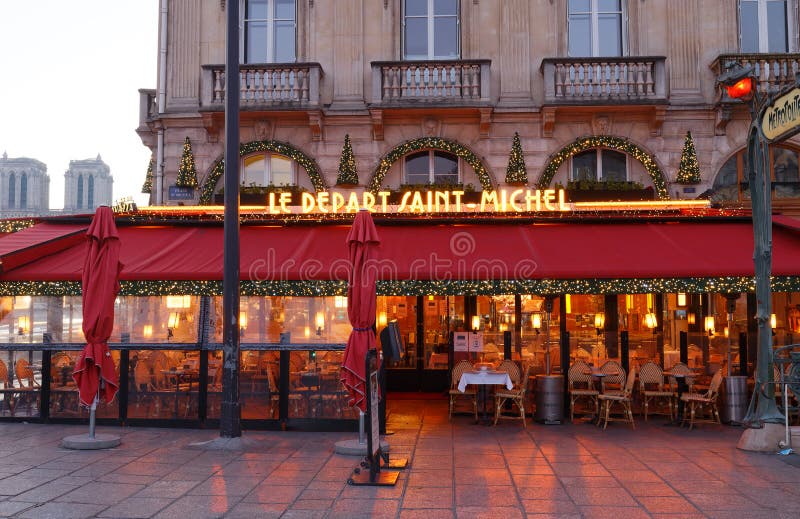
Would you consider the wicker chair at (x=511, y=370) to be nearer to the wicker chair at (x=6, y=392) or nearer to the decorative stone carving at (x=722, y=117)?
the decorative stone carving at (x=722, y=117)

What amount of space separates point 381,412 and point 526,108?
24.0ft

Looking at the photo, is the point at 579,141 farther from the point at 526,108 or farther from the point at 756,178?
the point at 756,178

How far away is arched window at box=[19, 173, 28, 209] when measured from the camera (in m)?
128

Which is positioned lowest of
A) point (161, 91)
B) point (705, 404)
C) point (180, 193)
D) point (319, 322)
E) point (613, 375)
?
point (705, 404)

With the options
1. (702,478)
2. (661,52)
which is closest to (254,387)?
(702,478)

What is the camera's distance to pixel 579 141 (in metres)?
14.6

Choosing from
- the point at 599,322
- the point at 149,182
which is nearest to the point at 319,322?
the point at 599,322

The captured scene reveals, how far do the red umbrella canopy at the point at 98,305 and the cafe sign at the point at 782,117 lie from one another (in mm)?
9638

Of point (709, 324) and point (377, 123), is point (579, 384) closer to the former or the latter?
point (709, 324)

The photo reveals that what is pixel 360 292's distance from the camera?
386 inches

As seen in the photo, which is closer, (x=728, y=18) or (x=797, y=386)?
(x=797, y=386)

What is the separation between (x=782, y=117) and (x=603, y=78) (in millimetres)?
5454

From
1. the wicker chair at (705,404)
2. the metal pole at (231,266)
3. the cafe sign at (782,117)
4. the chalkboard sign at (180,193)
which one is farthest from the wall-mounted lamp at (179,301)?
the cafe sign at (782,117)

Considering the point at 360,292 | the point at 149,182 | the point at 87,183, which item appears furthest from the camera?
the point at 87,183
